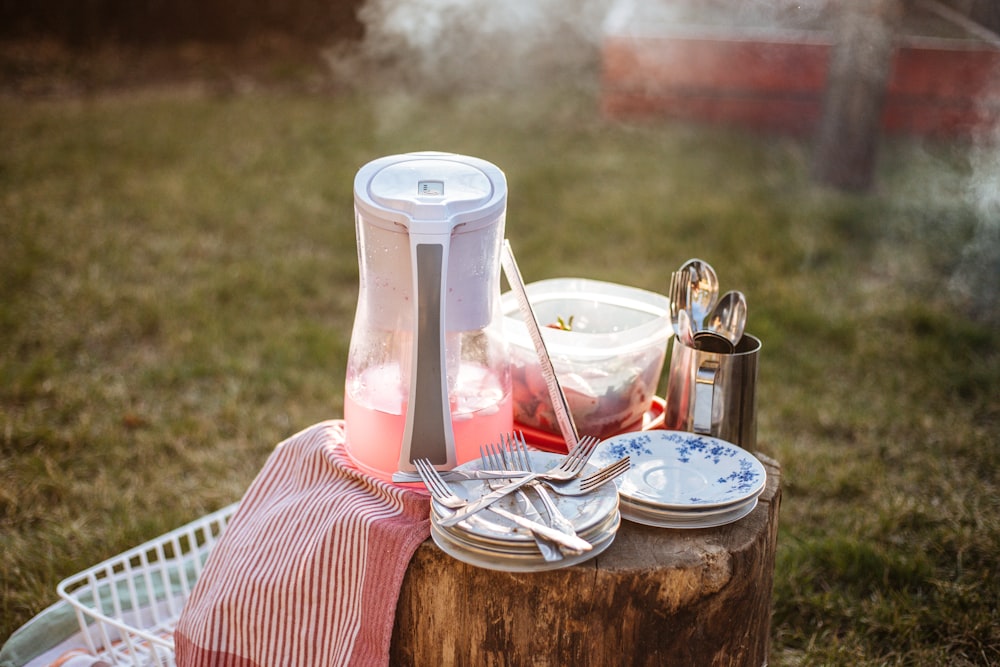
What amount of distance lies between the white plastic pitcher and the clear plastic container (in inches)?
4.1

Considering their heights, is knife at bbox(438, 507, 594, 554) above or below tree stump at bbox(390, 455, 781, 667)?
above

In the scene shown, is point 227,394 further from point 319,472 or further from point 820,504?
point 820,504

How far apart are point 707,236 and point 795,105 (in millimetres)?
1564

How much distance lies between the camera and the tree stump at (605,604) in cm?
129

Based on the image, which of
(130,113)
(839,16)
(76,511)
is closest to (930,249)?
(839,16)

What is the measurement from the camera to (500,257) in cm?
147

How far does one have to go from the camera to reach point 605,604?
129 centimetres

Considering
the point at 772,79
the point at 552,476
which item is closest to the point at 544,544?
the point at 552,476

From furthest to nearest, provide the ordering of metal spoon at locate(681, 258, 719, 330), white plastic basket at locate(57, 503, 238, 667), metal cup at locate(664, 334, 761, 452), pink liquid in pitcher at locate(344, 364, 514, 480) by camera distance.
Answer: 1. white plastic basket at locate(57, 503, 238, 667)
2. metal spoon at locate(681, 258, 719, 330)
3. metal cup at locate(664, 334, 761, 452)
4. pink liquid in pitcher at locate(344, 364, 514, 480)

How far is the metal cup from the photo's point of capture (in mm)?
1553

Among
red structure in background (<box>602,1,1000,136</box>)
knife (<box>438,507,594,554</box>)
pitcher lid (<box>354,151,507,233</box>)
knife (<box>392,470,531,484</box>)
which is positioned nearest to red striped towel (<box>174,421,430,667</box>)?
knife (<box>392,470,531,484</box>)

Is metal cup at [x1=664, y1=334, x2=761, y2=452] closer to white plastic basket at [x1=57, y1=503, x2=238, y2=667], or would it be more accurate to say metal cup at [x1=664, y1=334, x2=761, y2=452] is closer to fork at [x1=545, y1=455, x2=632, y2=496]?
fork at [x1=545, y1=455, x2=632, y2=496]

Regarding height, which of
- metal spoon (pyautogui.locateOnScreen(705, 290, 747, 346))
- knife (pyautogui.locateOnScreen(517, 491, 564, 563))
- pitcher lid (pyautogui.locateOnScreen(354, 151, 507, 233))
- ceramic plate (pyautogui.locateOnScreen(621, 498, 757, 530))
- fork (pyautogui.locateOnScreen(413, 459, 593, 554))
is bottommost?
ceramic plate (pyautogui.locateOnScreen(621, 498, 757, 530))

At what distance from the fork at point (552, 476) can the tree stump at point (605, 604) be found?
10cm
